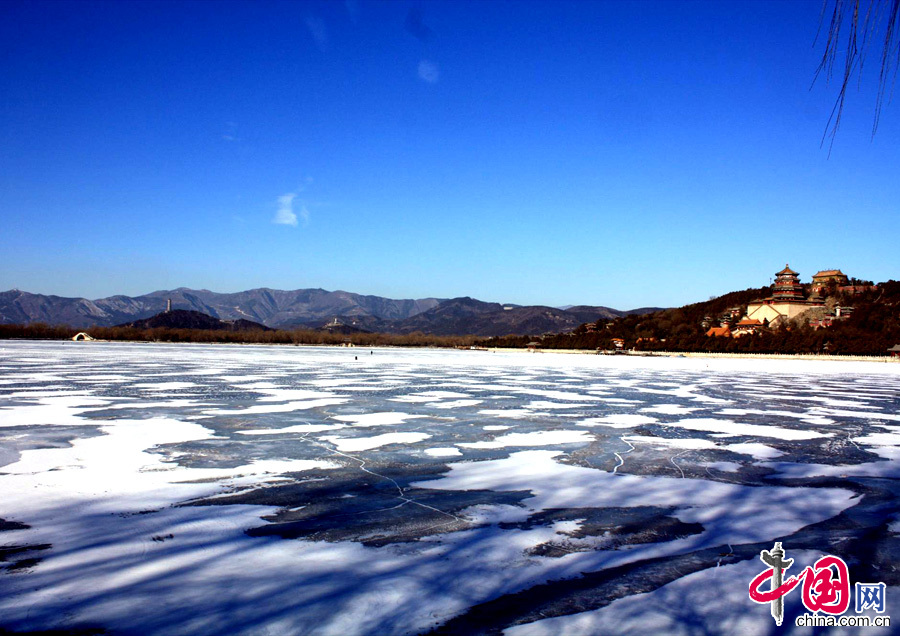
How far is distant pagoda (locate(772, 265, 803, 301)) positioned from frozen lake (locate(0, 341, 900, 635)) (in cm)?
7935

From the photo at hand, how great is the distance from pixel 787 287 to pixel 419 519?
88014mm

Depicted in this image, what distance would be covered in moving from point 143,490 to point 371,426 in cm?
352

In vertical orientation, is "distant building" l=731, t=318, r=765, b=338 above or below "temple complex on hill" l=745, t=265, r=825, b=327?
below

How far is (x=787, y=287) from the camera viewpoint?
80312mm

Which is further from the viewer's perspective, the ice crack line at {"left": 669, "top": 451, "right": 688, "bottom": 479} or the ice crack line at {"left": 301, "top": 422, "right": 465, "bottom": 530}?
the ice crack line at {"left": 669, "top": 451, "right": 688, "bottom": 479}

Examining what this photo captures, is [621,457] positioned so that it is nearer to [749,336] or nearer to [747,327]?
[749,336]

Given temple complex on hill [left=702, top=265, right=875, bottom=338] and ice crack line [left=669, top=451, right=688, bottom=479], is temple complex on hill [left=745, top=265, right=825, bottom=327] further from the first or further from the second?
ice crack line [left=669, top=451, right=688, bottom=479]

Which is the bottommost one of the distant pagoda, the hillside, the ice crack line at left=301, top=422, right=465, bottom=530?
the ice crack line at left=301, top=422, right=465, bottom=530

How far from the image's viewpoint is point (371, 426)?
25.2 feet

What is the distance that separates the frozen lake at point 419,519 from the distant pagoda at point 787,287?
7935cm

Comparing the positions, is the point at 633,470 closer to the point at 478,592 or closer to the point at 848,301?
the point at 478,592

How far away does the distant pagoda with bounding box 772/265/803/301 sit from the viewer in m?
78.9

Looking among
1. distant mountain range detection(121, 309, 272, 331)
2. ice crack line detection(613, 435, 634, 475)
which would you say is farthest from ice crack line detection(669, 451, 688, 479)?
distant mountain range detection(121, 309, 272, 331)

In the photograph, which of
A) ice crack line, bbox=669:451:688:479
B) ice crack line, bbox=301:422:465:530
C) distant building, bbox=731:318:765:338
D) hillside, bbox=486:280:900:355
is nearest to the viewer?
ice crack line, bbox=301:422:465:530
